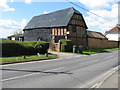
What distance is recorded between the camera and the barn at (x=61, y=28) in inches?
1355

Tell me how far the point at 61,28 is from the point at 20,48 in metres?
14.8

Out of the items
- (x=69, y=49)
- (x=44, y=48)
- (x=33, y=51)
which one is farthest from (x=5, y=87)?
(x=69, y=49)

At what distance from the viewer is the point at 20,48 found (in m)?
21.0

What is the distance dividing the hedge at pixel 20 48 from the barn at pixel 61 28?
33.6 feet

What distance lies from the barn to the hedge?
1023cm

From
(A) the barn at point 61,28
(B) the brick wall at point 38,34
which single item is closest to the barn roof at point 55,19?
(A) the barn at point 61,28

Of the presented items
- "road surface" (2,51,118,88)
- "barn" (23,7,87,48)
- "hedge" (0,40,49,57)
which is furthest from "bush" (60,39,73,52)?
"road surface" (2,51,118,88)

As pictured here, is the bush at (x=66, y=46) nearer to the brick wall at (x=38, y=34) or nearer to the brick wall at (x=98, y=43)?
the brick wall at (x=38, y=34)

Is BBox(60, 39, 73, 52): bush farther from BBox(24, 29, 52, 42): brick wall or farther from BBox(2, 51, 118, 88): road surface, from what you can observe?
BBox(2, 51, 118, 88): road surface

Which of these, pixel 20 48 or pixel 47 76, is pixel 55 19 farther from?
pixel 47 76

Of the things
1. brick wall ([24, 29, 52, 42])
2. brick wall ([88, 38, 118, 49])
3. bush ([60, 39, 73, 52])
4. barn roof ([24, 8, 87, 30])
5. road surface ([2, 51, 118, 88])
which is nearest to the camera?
road surface ([2, 51, 118, 88])

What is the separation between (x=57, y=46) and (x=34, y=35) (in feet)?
32.4

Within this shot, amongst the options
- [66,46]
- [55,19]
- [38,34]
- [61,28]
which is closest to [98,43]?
[55,19]

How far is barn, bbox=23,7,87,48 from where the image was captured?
3441cm
